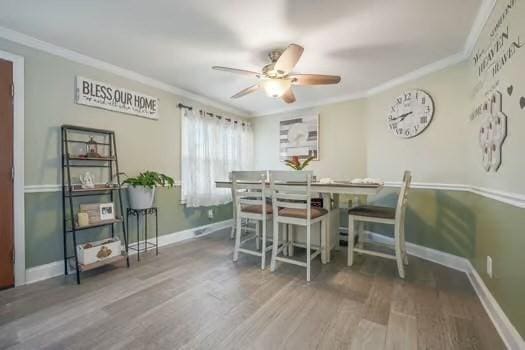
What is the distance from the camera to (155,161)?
3.08 meters

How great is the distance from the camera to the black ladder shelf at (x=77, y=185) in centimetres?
217

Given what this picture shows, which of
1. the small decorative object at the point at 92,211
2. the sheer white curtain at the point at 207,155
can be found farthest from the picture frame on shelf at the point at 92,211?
the sheer white curtain at the point at 207,155

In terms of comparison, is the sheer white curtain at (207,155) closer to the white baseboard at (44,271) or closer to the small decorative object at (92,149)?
the small decorative object at (92,149)

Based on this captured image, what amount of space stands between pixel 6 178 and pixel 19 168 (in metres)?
0.12

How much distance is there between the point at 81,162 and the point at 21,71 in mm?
895

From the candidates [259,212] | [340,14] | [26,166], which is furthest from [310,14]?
[26,166]

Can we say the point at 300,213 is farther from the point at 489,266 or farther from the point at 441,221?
the point at 441,221

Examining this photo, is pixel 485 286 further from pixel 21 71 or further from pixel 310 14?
pixel 21 71

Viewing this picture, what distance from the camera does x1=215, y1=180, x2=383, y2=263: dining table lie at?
208 centimetres

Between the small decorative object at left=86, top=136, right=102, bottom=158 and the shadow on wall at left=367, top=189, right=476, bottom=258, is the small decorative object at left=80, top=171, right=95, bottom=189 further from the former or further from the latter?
the shadow on wall at left=367, top=189, right=476, bottom=258

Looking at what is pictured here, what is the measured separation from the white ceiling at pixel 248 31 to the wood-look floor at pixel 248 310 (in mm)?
2171

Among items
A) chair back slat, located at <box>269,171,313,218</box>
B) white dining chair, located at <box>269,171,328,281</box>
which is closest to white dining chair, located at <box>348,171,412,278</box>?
white dining chair, located at <box>269,171,328,281</box>

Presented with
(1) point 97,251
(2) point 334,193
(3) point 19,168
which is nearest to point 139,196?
(1) point 97,251

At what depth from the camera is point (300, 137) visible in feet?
13.8
